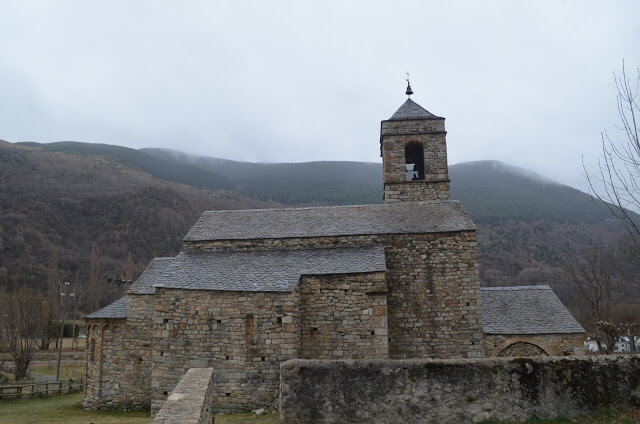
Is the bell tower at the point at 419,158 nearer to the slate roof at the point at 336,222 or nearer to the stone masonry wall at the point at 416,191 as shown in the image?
the stone masonry wall at the point at 416,191

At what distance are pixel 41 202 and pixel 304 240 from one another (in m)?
78.8

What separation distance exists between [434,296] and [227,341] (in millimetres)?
6712

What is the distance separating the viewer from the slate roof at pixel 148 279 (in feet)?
51.1

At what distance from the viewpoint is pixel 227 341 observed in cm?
1284

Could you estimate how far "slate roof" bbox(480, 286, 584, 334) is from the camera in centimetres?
1523

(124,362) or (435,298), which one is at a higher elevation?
(435,298)

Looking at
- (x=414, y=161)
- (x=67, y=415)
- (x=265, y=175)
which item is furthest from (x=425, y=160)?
(x=265, y=175)

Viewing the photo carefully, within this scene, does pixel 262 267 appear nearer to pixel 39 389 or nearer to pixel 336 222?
pixel 336 222

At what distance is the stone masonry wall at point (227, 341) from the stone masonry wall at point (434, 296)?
3.74 m

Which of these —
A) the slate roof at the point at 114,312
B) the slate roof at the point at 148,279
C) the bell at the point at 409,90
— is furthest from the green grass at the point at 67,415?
the bell at the point at 409,90

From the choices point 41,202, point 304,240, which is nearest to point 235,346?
point 304,240

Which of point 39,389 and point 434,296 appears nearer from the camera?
point 434,296

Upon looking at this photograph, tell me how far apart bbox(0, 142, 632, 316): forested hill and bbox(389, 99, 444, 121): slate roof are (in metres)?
37.0

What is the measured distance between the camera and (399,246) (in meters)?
15.1
